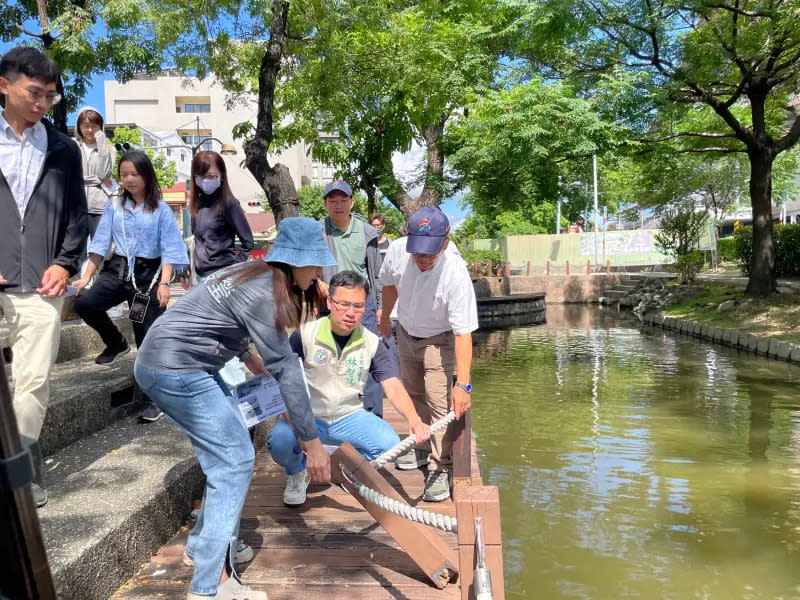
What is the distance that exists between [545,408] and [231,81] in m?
8.47

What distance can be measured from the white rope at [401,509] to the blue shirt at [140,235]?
205cm

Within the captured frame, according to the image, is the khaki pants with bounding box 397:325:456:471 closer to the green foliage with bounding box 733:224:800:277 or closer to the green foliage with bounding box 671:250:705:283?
the green foliage with bounding box 733:224:800:277

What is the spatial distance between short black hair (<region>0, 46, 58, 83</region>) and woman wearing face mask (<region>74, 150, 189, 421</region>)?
134 cm

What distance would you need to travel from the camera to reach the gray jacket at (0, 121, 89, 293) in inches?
109

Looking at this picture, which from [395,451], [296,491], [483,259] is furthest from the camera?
[483,259]

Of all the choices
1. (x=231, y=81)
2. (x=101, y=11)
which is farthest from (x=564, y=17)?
(x=101, y=11)

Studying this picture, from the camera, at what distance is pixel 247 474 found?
249cm

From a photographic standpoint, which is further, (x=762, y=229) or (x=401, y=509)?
(x=762, y=229)

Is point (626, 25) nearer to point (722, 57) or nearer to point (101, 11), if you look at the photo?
point (722, 57)

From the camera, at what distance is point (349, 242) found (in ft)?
16.2

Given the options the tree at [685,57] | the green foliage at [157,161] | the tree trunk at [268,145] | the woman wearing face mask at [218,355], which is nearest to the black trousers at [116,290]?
the woman wearing face mask at [218,355]

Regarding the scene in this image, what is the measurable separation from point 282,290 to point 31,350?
4.08ft

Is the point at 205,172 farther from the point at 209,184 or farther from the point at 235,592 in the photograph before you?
the point at 235,592

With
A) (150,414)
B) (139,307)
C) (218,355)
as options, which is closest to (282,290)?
(218,355)
